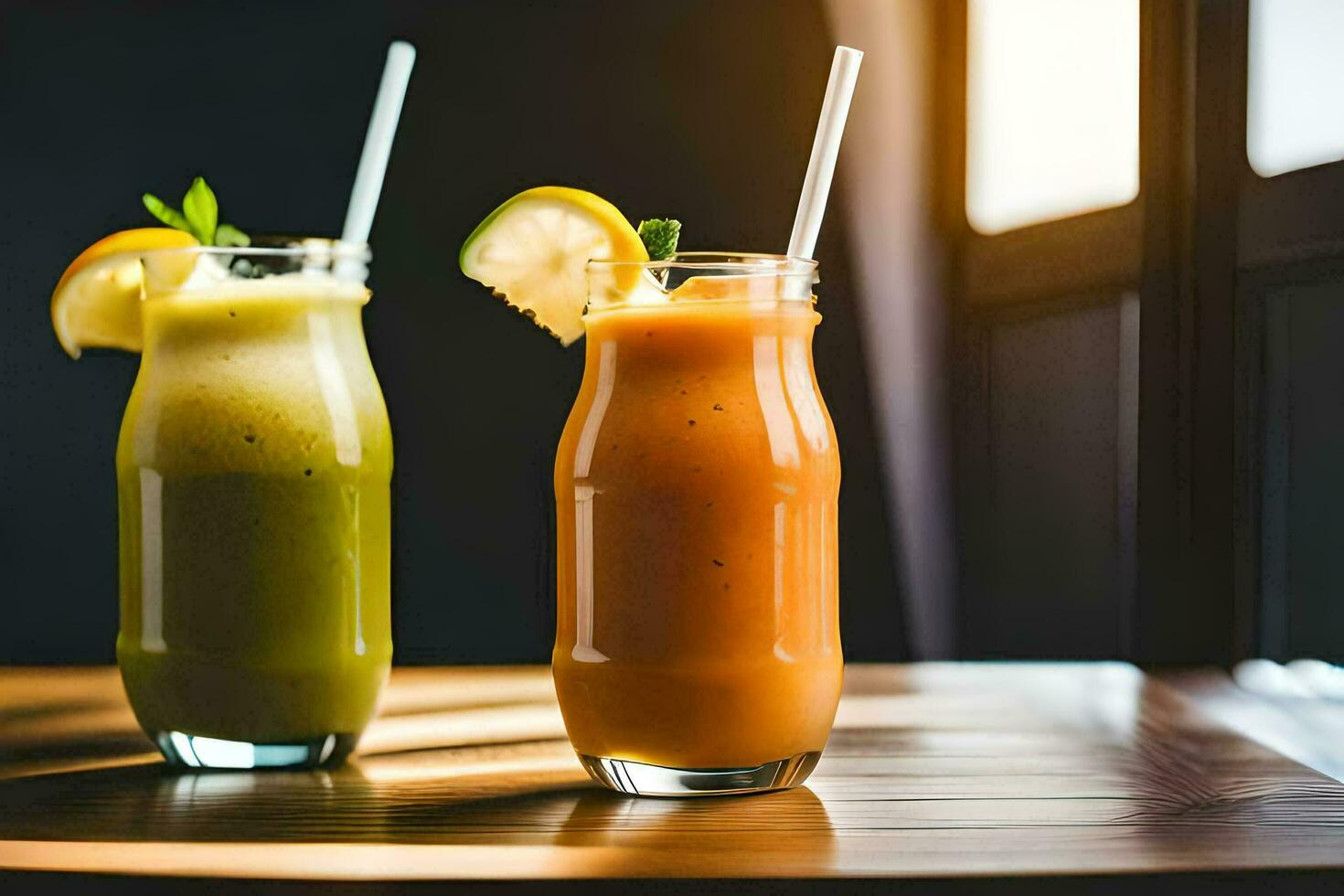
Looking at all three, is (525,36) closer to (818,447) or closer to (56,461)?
(56,461)

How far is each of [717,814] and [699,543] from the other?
Answer: 0.16 metres

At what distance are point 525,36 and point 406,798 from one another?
115cm

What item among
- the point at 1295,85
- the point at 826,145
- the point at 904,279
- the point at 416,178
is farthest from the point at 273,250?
the point at 1295,85

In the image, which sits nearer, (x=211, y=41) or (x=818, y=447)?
(x=818, y=447)

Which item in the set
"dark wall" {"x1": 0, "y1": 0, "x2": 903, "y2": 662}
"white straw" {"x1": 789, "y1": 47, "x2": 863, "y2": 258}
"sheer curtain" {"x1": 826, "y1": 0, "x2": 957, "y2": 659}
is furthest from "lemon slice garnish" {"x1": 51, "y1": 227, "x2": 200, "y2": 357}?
"sheer curtain" {"x1": 826, "y1": 0, "x2": 957, "y2": 659}

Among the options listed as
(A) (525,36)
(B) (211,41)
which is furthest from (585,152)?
(B) (211,41)

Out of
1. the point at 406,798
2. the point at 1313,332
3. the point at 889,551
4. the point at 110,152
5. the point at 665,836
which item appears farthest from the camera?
the point at 889,551

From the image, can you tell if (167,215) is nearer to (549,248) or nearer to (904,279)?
(549,248)

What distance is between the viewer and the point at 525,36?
1.72 metres

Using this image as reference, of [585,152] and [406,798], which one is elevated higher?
[585,152]

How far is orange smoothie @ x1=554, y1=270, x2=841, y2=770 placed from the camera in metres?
0.81

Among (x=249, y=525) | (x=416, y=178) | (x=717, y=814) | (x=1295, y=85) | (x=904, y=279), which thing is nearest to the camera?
(x=717, y=814)

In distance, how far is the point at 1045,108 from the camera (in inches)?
74.5

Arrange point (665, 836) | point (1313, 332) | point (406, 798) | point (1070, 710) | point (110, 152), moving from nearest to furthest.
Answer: point (665, 836) → point (406, 798) → point (1070, 710) → point (1313, 332) → point (110, 152)
